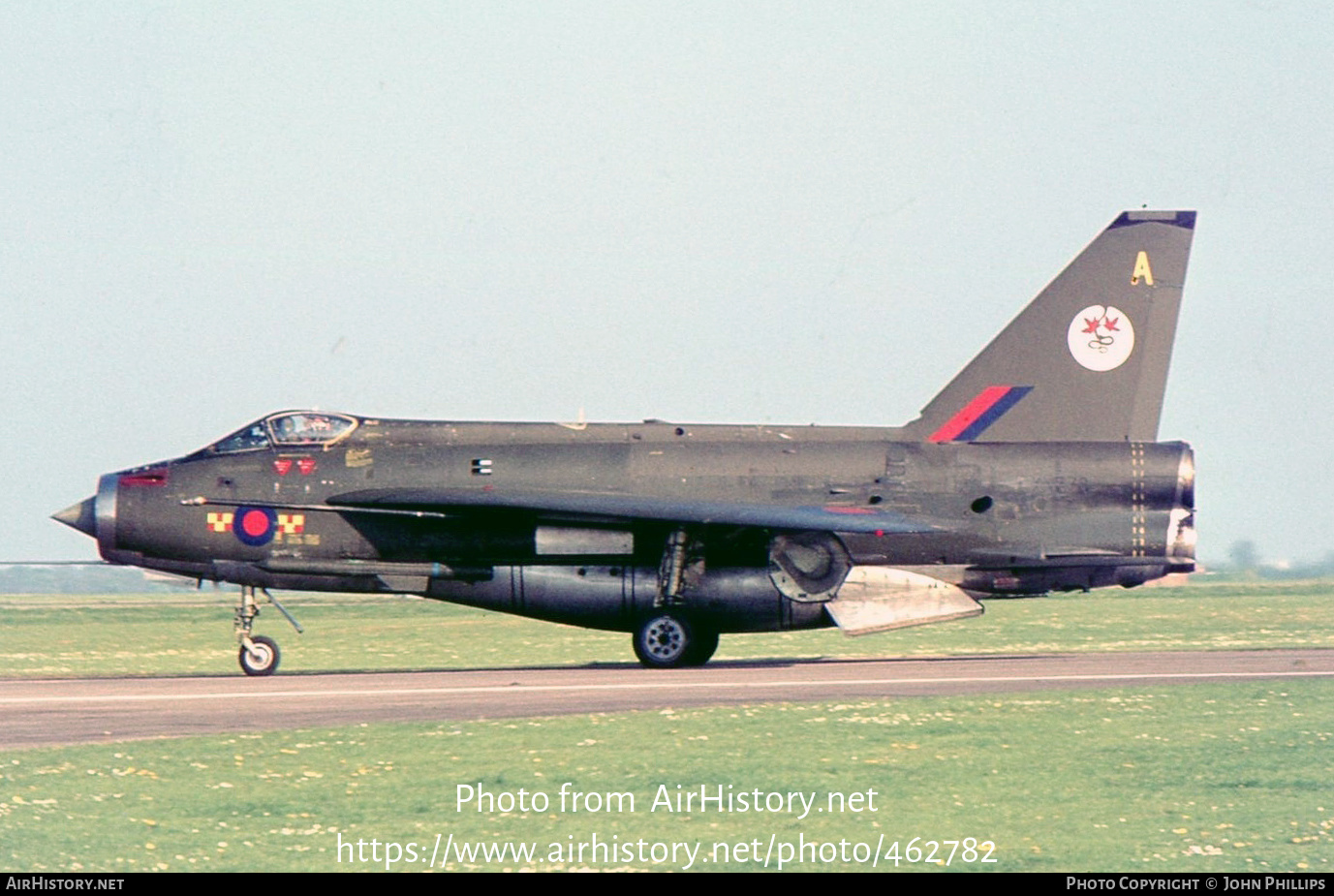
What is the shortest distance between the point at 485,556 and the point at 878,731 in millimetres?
8620

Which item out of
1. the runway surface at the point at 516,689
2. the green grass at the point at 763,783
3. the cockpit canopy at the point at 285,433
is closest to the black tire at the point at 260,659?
the runway surface at the point at 516,689

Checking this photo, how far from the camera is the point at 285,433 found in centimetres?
2219

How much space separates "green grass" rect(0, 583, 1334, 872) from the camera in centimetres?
972

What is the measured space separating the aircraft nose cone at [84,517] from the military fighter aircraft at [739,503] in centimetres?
4

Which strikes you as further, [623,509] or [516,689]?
[623,509]

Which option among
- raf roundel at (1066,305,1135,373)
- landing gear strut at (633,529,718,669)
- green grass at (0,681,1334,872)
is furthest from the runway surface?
raf roundel at (1066,305,1135,373)

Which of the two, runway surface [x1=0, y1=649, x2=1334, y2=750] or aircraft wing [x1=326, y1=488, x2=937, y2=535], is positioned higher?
aircraft wing [x1=326, y1=488, x2=937, y2=535]

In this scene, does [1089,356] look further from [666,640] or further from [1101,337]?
[666,640]

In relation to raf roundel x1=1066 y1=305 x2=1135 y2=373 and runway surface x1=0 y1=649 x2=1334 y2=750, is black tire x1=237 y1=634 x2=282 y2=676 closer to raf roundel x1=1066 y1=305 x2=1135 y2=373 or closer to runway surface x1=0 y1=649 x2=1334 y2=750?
runway surface x1=0 y1=649 x2=1334 y2=750

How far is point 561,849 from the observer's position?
973 cm

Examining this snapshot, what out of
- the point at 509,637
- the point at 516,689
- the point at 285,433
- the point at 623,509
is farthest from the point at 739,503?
the point at 509,637

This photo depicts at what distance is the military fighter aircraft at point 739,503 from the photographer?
21391 millimetres

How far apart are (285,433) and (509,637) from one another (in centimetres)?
858

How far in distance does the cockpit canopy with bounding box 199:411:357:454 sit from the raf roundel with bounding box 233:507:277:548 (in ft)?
2.91
